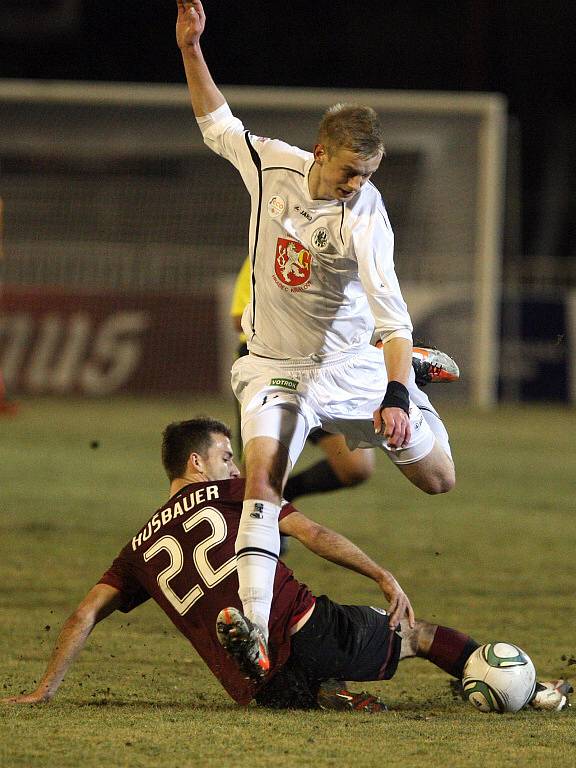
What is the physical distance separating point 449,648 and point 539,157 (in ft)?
83.5

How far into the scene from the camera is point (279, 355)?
512cm

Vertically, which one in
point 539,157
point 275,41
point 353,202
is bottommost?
point 353,202

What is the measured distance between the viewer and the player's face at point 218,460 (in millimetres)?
4895

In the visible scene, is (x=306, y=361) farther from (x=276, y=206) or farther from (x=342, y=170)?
(x=342, y=170)

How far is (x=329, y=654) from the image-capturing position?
178 inches

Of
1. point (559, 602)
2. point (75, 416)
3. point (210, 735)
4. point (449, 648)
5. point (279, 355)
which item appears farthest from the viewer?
point (75, 416)

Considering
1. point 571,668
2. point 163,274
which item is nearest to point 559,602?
point 571,668

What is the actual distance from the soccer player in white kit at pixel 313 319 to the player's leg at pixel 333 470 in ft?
7.78

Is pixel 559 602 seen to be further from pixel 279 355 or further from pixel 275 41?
pixel 275 41

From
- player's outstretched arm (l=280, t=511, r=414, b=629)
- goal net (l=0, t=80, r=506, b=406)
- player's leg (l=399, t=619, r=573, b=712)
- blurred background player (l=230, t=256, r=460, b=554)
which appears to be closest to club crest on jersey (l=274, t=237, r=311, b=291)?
player's outstretched arm (l=280, t=511, r=414, b=629)

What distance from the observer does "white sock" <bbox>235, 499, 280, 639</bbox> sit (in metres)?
4.39

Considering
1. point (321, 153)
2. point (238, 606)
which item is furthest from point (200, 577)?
point (321, 153)

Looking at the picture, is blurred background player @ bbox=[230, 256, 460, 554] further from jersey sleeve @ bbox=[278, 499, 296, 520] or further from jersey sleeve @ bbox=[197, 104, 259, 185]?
jersey sleeve @ bbox=[278, 499, 296, 520]

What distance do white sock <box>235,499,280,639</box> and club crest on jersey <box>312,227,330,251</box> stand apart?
99 centimetres
